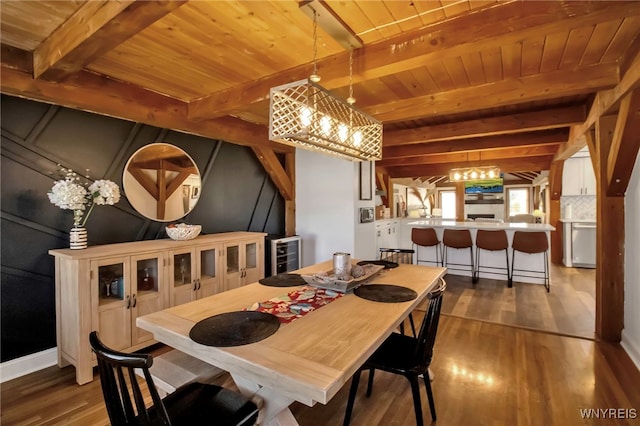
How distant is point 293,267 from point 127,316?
2401 mm

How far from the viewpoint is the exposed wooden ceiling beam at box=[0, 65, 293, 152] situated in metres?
2.11

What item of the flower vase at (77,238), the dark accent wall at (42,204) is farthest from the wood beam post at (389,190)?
the flower vase at (77,238)

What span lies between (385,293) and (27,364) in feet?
9.08

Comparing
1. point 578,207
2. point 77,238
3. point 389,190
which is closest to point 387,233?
point 389,190

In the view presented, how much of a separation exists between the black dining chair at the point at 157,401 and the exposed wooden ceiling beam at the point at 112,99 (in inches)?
77.2

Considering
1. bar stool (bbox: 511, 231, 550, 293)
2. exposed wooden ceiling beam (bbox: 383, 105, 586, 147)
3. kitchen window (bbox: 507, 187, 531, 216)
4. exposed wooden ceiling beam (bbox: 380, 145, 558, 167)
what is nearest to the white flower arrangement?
exposed wooden ceiling beam (bbox: 383, 105, 586, 147)

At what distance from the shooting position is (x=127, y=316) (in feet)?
8.25

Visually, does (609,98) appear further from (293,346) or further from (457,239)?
(293,346)

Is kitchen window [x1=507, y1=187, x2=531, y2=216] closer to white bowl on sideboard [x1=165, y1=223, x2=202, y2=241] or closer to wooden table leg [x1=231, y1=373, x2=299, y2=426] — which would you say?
white bowl on sideboard [x1=165, y1=223, x2=202, y2=241]

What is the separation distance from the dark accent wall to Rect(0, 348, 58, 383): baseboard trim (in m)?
0.04

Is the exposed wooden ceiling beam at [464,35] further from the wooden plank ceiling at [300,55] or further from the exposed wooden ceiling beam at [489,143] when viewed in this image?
the exposed wooden ceiling beam at [489,143]

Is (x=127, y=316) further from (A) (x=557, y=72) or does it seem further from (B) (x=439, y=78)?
(A) (x=557, y=72)

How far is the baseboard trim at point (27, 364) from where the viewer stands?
2.31 meters

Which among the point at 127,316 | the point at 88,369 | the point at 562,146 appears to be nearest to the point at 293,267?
the point at 127,316
